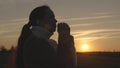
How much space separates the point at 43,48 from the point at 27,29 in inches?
12.1

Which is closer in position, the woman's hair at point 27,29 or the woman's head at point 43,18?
the woman's hair at point 27,29

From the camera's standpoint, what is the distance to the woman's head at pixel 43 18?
6.26 metres

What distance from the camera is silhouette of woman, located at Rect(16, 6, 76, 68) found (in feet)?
19.5

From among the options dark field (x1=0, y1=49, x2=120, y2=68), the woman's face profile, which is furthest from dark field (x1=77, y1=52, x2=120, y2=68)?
the woman's face profile

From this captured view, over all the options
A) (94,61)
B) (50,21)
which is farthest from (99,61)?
(50,21)

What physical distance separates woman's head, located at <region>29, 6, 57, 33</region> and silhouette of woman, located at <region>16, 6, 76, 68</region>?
1 centimetres

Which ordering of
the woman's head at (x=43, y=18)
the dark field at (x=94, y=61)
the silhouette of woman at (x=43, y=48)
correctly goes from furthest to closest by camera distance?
the dark field at (x=94, y=61) → the woman's head at (x=43, y=18) → the silhouette of woman at (x=43, y=48)

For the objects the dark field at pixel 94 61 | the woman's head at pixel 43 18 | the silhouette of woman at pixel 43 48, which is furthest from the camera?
the dark field at pixel 94 61

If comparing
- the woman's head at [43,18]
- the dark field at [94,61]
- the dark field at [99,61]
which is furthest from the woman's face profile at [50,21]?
the dark field at [99,61]

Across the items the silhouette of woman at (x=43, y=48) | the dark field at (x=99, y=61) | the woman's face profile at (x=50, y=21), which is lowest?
the dark field at (x=99, y=61)

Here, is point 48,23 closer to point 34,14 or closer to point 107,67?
point 34,14

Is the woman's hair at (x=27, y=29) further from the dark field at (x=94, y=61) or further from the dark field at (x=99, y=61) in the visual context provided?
the dark field at (x=99, y=61)

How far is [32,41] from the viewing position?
6.04 metres

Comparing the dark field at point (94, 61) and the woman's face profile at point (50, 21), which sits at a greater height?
the woman's face profile at point (50, 21)
